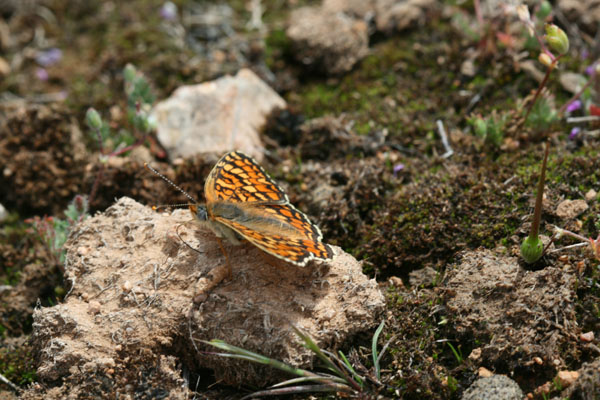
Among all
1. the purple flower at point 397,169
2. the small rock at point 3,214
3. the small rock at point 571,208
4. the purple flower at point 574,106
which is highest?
the purple flower at point 574,106

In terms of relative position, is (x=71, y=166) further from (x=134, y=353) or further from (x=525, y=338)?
(x=525, y=338)

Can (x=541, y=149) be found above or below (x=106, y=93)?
above

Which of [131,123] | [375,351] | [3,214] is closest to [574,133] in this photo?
[375,351]

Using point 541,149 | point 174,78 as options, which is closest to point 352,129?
point 541,149

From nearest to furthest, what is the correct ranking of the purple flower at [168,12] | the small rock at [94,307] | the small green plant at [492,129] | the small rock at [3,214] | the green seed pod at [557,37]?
the small rock at [94,307] < the green seed pod at [557,37] < the small green plant at [492,129] < the small rock at [3,214] < the purple flower at [168,12]

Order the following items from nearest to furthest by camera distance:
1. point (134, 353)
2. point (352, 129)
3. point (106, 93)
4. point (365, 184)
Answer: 1. point (134, 353)
2. point (365, 184)
3. point (352, 129)
4. point (106, 93)

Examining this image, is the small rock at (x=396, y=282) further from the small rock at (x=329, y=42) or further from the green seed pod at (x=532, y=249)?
the small rock at (x=329, y=42)

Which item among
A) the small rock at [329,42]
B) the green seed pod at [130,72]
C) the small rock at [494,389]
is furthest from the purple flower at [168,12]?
the small rock at [494,389]
